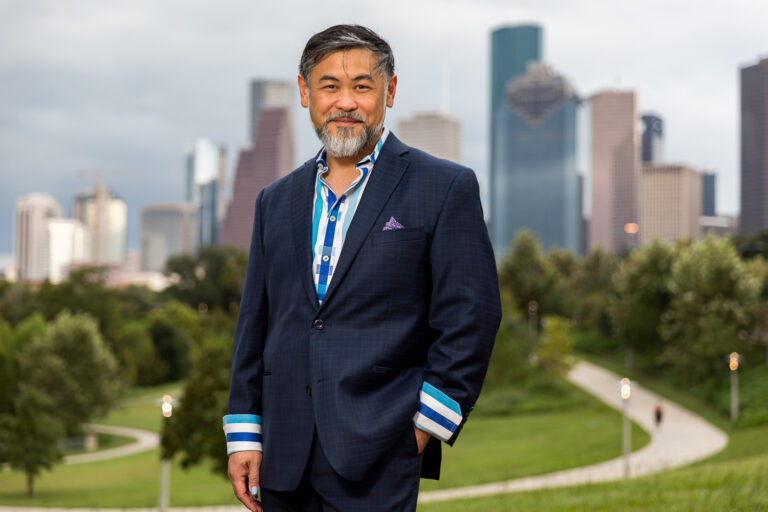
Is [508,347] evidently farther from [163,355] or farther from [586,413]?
[163,355]

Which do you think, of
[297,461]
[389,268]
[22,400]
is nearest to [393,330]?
[389,268]

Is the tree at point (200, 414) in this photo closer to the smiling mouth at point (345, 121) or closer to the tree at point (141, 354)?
the smiling mouth at point (345, 121)

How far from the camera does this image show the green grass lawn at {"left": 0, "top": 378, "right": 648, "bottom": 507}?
29156 mm

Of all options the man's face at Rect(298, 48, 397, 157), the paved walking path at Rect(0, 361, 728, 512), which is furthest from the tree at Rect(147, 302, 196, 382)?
the man's face at Rect(298, 48, 397, 157)

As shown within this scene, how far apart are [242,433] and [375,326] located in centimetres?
68

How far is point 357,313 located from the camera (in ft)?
10.2

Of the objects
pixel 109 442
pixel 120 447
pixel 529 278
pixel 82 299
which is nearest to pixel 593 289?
pixel 529 278

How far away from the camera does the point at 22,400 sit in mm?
34375

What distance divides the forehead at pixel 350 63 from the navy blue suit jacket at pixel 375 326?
1.03 feet

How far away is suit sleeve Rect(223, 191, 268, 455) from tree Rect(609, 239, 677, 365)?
46.2 metres

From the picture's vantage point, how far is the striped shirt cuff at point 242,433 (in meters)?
3.29

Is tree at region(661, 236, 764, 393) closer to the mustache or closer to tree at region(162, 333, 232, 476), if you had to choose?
tree at region(162, 333, 232, 476)

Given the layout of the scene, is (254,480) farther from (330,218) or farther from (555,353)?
(555,353)

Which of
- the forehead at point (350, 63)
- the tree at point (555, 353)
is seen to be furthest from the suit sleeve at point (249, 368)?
the tree at point (555, 353)
